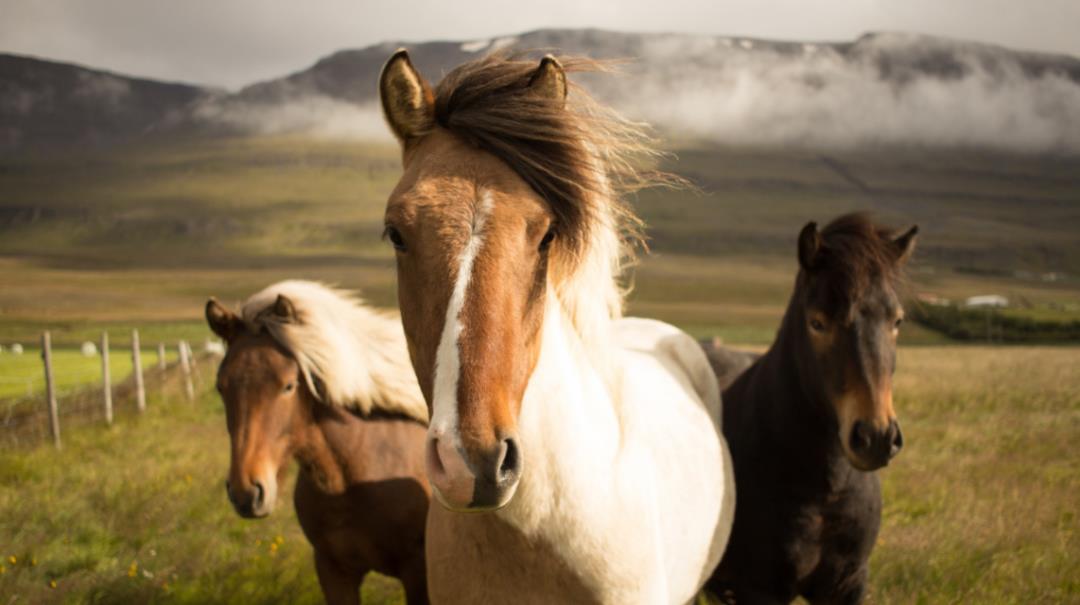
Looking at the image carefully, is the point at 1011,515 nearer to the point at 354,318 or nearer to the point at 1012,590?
the point at 1012,590

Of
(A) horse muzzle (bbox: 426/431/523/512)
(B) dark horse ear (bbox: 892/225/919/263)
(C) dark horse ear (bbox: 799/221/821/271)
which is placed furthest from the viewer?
(B) dark horse ear (bbox: 892/225/919/263)

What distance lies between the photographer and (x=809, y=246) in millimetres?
3523

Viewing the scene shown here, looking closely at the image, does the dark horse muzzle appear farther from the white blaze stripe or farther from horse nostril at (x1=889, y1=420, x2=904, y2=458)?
the white blaze stripe

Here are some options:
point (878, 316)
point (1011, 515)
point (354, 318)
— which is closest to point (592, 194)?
point (878, 316)

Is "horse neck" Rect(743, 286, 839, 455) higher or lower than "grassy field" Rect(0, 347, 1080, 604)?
higher

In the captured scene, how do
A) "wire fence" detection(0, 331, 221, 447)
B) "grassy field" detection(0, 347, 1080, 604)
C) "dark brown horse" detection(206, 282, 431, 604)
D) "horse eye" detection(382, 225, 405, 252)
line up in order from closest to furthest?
"horse eye" detection(382, 225, 405, 252) < "dark brown horse" detection(206, 282, 431, 604) < "grassy field" detection(0, 347, 1080, 604) < "wire fence" detection(0, 331, 221, 447)

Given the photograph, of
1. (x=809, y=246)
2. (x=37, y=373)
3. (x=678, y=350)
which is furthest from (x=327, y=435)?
(x=37, y=373)

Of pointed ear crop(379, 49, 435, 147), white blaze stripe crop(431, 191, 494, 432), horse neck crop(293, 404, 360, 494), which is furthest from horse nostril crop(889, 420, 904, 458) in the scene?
horse neck crop(293, 404, 360, 494)

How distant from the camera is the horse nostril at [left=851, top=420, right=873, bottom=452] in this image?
3.18m

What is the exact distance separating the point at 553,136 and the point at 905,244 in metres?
2.35

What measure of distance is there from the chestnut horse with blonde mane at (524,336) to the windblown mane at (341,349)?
204 centimetres

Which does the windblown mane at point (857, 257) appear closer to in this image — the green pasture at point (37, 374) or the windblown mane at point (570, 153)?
the windblown mane at point (570, 153)

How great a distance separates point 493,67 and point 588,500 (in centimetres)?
132

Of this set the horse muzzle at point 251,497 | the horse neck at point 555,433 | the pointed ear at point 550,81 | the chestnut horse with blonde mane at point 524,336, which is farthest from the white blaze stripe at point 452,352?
the horse muzzle at point 251,497
